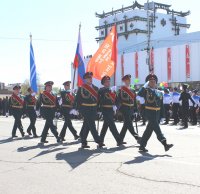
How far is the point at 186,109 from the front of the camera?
18109 mm

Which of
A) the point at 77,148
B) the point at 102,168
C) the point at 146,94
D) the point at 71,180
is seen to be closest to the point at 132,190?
the point at 71,180

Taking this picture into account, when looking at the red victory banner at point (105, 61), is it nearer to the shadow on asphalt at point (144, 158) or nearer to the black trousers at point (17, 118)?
the black trousers at point (17, 118)

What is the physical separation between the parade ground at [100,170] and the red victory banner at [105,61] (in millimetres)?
3646

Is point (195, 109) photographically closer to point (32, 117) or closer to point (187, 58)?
point (32, 117)

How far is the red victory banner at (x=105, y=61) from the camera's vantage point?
14562mm

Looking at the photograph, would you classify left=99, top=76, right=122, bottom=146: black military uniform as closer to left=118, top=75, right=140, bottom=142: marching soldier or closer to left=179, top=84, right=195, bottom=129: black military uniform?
left=118, top=75, right=140, bottom=142: marching soldier

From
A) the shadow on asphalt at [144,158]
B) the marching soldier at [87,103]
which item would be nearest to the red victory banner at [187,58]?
the marching soldier at [87,103]

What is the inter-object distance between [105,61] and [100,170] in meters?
7.28

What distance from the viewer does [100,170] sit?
779 cm

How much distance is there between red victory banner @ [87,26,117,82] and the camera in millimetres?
14562

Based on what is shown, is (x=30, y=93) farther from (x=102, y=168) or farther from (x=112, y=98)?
(x=102, y=168)

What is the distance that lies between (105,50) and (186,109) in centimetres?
503

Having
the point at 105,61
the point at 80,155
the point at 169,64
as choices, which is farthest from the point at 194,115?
the point at 169,64

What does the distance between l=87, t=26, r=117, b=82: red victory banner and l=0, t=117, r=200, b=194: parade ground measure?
12.0ft
